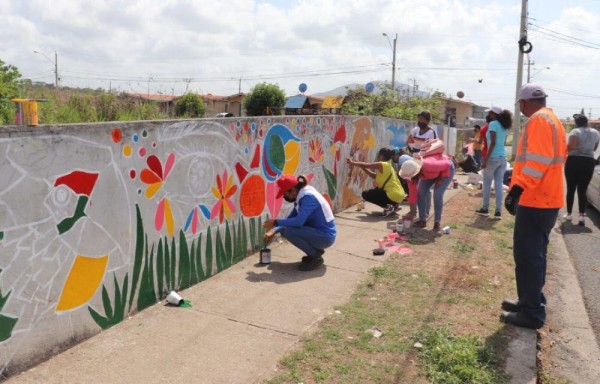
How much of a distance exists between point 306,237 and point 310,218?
0.24m

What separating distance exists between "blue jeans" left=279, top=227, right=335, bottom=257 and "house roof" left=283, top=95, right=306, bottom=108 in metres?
42.3

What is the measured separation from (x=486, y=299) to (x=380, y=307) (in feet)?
3.66

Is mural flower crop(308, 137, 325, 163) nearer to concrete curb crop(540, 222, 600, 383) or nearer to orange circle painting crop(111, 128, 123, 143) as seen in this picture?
concrete curb crop(540, 222, 600, 383)

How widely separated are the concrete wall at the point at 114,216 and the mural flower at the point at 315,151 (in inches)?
46.9

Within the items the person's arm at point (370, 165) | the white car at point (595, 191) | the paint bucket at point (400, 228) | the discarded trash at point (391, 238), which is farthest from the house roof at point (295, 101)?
the discarded trash at point (391, 238)

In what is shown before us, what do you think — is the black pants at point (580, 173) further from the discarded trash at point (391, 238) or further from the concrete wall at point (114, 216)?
the concrete wall at point (114, 216)

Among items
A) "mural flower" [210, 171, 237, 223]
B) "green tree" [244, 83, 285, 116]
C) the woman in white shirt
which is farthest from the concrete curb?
"green tree" [244, 83, 285, 116]

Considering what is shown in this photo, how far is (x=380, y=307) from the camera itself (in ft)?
15.9

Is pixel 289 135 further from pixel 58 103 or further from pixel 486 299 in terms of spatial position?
pixel 486 299

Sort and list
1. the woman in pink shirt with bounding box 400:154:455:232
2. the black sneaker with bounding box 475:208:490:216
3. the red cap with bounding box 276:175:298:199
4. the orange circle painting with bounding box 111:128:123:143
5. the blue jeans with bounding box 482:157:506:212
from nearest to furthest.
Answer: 1. the orange circle painting with bounding box 111:128:123:143
2. the red cap with bounding box 276:175:298:199
3. the woman in pink shirt with bounding box 400:154:455:232
4. the blue jeans with bounding box 482:157:506:212
5. the black sneaker with bounding box 475:208:490:216

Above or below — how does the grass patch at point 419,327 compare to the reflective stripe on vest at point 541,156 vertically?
below

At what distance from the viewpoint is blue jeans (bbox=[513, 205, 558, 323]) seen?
426 centimetres

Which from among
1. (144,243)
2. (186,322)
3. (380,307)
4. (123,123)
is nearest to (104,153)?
(123,123)

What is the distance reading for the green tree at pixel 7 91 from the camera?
15.7ft
